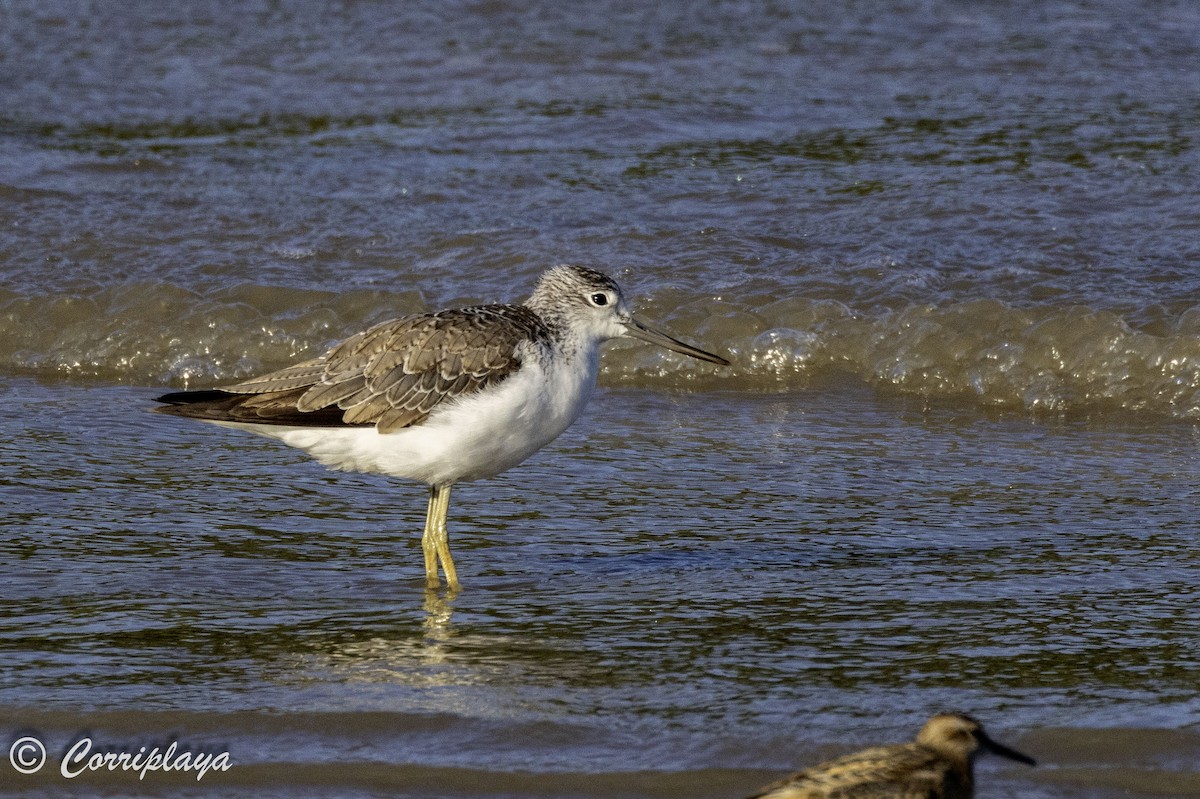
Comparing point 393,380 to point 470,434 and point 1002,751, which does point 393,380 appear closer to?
point 470,434

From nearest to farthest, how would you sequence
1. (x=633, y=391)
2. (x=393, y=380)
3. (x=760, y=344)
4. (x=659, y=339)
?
(x=393, y=380) < (x=659, y=339) < (x=633, y=391) < (x=760, y=344)

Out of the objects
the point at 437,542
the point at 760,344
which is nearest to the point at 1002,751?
the point at 437,542

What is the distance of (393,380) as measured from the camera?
22.2 ft

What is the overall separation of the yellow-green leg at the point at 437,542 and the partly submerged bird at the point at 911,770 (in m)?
2.50

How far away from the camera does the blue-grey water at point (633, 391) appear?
17.3 ft

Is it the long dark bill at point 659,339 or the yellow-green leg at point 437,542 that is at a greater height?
the long dark bill at point 659,339

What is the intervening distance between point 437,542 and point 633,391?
123 inches

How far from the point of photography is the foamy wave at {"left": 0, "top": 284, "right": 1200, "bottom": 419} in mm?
9375

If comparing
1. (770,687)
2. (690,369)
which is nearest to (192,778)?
(770,687)

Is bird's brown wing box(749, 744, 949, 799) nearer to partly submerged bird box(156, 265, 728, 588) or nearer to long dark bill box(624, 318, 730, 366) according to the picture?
partly submerged bird box(156, 265, 728, 588)

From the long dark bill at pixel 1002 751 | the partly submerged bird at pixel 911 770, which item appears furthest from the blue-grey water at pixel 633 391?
the partly submerged bird at pixel 911 770

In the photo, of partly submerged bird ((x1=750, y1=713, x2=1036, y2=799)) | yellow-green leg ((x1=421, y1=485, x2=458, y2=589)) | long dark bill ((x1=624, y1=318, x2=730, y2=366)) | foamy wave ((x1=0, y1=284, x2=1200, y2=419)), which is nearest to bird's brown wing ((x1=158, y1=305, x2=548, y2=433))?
yellow-green leg ((x1=421, y1=485, x2=458, y2=589))

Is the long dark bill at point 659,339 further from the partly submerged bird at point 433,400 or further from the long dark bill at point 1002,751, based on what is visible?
the long dark bill at point 1002,751

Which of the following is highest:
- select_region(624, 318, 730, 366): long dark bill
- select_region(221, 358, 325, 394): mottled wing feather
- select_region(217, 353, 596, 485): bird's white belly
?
select_region(624, 318, 730, 366): long dark bill
